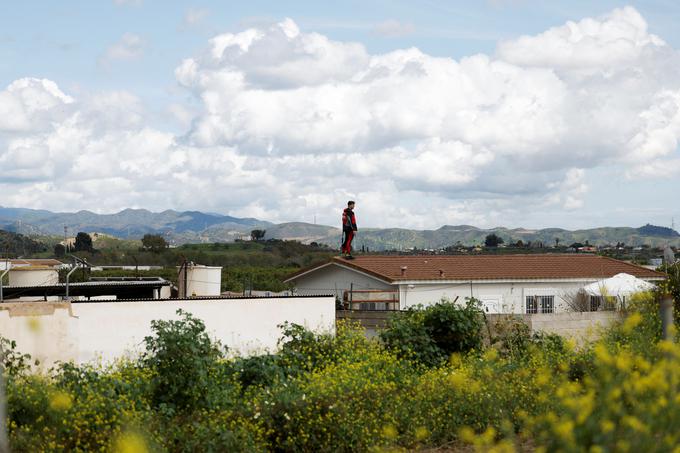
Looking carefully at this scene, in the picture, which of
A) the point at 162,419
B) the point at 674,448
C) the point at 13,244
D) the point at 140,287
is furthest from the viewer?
the point at 13,244

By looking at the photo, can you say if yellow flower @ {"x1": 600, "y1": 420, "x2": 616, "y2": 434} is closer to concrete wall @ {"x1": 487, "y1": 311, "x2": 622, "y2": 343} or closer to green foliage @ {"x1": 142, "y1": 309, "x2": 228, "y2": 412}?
green foliage @ {"x1": 142, "y1": 309, "x2": 228, "y2": 412}

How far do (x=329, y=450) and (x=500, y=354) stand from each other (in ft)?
23.8

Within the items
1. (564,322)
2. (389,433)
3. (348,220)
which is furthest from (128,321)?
(389,433)

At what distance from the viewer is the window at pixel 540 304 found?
2717 centimetres

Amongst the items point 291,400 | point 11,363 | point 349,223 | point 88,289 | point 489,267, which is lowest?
point 291,400

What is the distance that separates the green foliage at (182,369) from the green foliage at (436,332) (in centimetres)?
418

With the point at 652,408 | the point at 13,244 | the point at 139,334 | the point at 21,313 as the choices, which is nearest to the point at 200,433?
the point at 652,408

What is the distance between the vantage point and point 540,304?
89.4 feet

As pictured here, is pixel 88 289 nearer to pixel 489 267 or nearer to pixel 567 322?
pixel 489 267

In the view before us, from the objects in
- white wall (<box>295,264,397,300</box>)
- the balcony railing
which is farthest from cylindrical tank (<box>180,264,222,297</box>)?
white wall (<box>295,264,397,300</box>)

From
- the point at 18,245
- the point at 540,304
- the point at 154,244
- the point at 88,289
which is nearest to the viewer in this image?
the point at 88,289

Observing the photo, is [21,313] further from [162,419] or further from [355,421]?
[355,421]

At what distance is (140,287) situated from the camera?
25.1 meters

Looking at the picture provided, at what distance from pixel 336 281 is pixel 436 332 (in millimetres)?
11997
